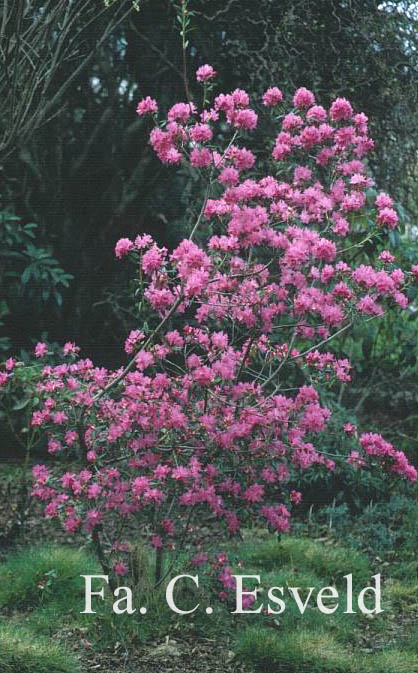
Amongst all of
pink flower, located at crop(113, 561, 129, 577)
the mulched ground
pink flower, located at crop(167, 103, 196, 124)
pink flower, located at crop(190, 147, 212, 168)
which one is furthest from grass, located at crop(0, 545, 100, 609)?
pink flower, located at crop(167, 103, 196, 124)

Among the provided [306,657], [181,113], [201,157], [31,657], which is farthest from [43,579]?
[181,113]

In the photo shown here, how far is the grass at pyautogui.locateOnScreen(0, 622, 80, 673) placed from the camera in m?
3.10

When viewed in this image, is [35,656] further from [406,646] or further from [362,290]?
[362,290]

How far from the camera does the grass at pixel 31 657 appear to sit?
3102 millimetres

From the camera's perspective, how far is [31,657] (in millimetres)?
3135

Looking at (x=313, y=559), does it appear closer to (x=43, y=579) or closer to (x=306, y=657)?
(x=306, y=657)

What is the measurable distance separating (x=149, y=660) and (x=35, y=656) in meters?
0.44

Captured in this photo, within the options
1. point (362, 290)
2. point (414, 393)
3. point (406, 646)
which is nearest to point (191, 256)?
point (362, 290)

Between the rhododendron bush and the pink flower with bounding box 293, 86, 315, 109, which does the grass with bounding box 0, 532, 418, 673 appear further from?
the pink flower with bounding box 293, 86, 315, 109

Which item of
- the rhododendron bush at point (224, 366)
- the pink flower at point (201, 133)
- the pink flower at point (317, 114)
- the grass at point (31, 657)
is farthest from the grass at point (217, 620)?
the pink flower at point (317, 114)

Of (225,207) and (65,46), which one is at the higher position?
(65,46)

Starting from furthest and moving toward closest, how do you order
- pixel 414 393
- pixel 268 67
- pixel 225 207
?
1. pixel 414 393
2. pixel 268 67
3. pixel 225 207

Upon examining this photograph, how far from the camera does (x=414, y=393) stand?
257 inches

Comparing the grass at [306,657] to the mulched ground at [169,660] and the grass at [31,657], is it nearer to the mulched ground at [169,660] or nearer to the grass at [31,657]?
the mulched ground at [169,660]
